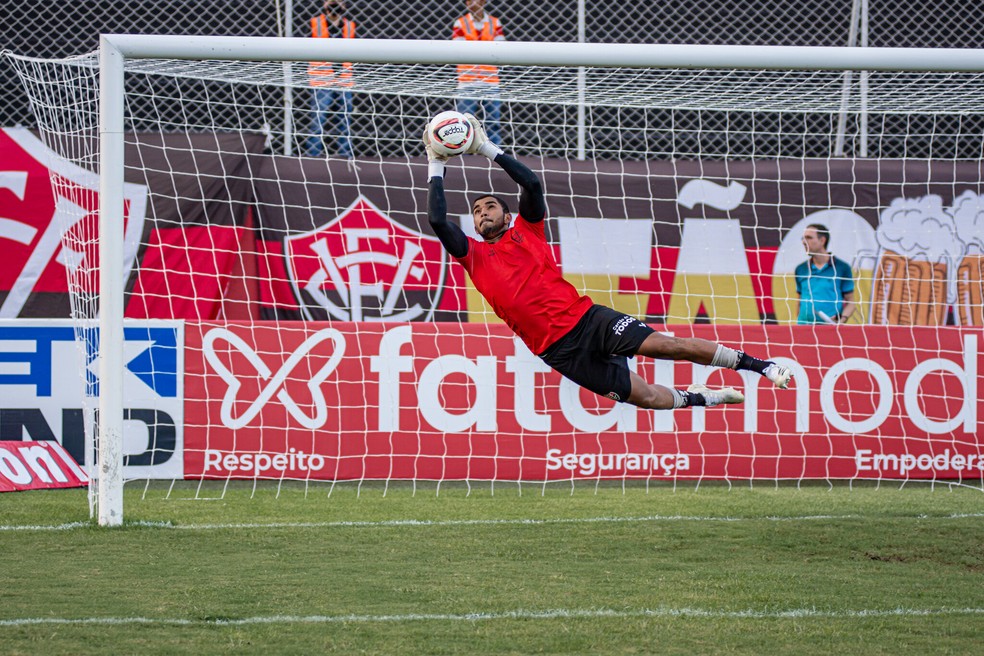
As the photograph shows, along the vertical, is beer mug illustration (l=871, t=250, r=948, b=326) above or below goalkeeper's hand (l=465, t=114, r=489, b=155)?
below

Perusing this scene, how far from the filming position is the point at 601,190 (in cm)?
1150

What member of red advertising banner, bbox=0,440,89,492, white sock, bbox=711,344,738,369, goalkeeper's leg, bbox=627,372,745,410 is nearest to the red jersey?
goalkeeper's leg, bbox=627,372,745,410

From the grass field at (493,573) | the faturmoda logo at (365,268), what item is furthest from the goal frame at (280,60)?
the faturmoda logo at (365,268)

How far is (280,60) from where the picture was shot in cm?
776

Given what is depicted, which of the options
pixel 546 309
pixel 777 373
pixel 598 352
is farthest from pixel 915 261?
pixel 546 309

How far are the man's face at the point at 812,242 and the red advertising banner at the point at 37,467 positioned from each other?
21.5 feet

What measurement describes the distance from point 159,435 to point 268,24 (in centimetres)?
438

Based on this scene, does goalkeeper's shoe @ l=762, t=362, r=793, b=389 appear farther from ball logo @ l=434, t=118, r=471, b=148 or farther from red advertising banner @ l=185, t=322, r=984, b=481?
red advertising banner @ l=185, t=322, r=984, b=481

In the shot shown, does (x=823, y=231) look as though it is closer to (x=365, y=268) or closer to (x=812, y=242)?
(x=812, y=242)

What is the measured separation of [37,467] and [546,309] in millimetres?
4569

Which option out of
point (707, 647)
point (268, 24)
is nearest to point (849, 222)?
point (268, 24)

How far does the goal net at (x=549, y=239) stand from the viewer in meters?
9.41

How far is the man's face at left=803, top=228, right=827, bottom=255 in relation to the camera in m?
10.7

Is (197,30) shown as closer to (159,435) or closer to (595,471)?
(159,435)
